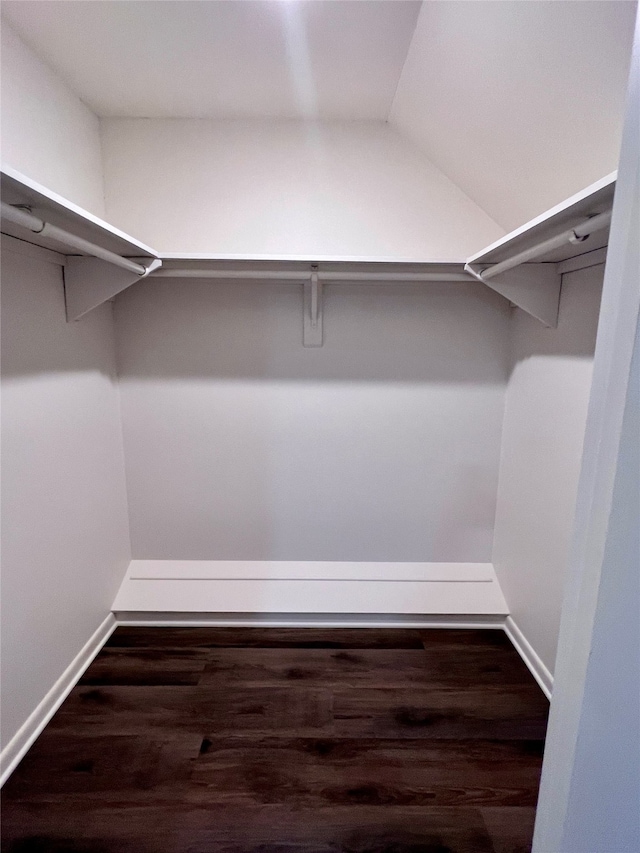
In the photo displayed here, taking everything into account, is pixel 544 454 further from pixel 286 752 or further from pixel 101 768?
pixel 101 768

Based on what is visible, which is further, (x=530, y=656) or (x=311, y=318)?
(x=311, y=318)

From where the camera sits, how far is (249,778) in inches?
50.2

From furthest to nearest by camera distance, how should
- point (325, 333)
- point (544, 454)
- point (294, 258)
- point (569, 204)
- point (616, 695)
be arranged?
point (325, 333), point (544, 454), point (294, 258), point (569, 204), point (616, 695)

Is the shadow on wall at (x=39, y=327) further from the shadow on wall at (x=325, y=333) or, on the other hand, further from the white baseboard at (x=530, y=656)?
the white baseboard at (x=530, y=656)

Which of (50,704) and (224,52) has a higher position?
(224,52)

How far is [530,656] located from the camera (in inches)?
68.4

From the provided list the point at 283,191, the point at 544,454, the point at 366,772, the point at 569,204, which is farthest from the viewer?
the point at 283,191

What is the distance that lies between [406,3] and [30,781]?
8.36 feet

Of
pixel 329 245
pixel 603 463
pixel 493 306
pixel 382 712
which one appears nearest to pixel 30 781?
pixel 382 712

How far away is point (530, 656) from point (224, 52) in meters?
2.53

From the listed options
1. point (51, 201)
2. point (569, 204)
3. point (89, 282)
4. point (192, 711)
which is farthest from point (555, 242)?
point (192, 711)

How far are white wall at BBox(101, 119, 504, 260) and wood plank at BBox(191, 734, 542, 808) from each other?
1874 mm

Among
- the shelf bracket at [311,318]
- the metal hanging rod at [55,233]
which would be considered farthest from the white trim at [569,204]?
the metal hanging rod at [55,233]

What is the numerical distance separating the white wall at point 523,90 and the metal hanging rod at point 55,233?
3.82 ft
